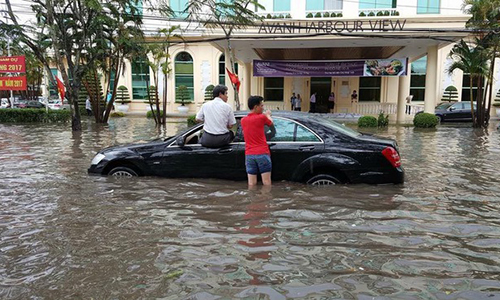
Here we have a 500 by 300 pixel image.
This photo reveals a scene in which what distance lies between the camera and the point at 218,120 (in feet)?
21.4

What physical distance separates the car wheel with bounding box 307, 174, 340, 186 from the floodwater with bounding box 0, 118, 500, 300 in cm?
14

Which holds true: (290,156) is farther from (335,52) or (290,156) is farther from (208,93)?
(208,93)

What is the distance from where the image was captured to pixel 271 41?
67.1ft

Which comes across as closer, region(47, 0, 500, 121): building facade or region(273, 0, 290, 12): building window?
region(47, 0, 500, 121): building facade

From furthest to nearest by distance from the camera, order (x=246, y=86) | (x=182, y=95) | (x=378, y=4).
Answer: (x=182, y=95) < (x=378, y=4) < (x=246, y=86)

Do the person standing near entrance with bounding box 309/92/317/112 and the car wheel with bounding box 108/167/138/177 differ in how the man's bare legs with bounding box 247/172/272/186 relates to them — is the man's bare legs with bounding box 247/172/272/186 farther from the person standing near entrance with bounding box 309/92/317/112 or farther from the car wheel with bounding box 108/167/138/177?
the person standing near entrance with bounding box 309/92/317/112

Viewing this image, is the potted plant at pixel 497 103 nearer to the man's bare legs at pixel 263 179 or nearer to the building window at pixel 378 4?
the building window at pixel 378 4

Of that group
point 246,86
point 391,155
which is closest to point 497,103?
point 246,86

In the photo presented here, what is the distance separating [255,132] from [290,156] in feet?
2.62

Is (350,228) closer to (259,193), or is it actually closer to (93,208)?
(259,193)

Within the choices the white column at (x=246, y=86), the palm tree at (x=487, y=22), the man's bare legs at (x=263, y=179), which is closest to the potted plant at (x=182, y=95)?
the white column at (x=246, y=86)

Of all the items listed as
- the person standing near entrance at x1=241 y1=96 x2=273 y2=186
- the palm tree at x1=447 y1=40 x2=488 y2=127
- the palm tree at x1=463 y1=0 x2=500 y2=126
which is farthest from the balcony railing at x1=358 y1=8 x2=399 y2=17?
the person standing near entrance at x1=241 y1=96 x2=273 y2=186

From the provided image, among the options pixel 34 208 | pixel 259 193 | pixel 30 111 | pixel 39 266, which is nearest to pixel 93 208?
pixel 34 208

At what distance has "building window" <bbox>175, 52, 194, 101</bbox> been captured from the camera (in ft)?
114
